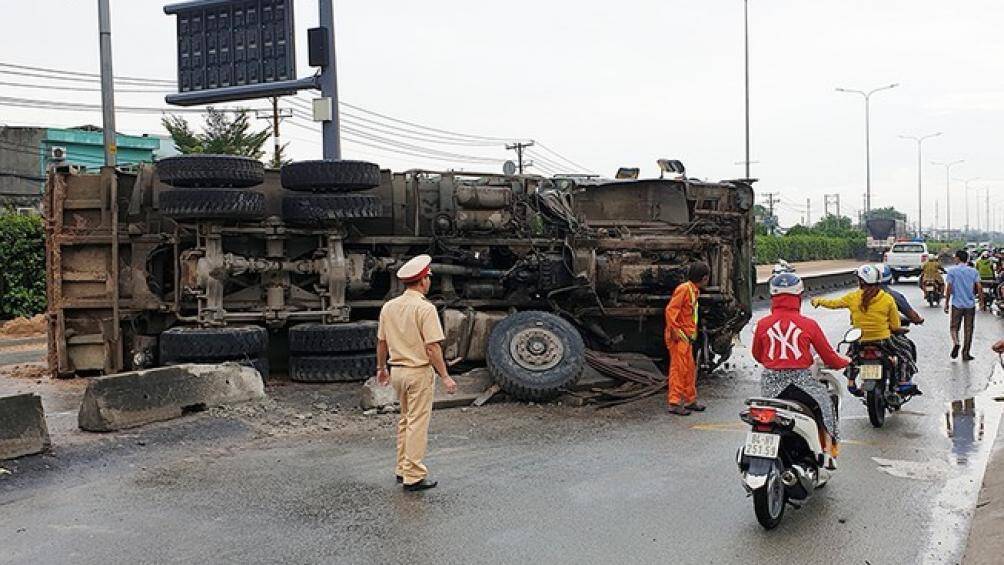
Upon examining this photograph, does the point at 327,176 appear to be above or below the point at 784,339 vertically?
above

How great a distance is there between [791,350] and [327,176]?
636cm

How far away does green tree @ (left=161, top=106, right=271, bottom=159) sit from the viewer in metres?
41.2

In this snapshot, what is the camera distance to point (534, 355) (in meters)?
10.4

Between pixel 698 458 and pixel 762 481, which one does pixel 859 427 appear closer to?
pixel 698 458

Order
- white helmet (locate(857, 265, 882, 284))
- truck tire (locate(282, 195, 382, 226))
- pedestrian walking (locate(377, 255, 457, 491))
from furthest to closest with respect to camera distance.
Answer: truck tire (locate(282, 195, 382, 226)) → white helmet (locate(857, 265, 882, 284)) → pedestrian walking (locate(377, 255, 457, 491))

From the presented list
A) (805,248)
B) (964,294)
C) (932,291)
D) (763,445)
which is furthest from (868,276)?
(805,248)

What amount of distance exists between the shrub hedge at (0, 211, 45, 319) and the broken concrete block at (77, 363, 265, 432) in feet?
34.9

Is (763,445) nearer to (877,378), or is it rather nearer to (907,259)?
(877,378)

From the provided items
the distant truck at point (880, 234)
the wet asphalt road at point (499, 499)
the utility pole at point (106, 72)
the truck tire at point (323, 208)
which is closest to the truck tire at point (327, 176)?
the truck tire at point (323, 208)

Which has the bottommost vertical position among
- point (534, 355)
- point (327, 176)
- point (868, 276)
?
point (534, 355)

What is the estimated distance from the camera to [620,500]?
21.1 feet

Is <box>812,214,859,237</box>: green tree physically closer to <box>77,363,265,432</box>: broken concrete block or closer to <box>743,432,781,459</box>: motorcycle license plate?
<box>77,363,265,432</box>: broken concrete block

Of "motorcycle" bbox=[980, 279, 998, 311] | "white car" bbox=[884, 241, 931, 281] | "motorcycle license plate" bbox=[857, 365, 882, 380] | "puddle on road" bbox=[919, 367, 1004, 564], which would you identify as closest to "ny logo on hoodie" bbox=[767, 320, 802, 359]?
"puddle on road" bbox=[919, 367, 1004, 564]

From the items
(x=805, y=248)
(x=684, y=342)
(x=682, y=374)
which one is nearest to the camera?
(x=682, y=374)
